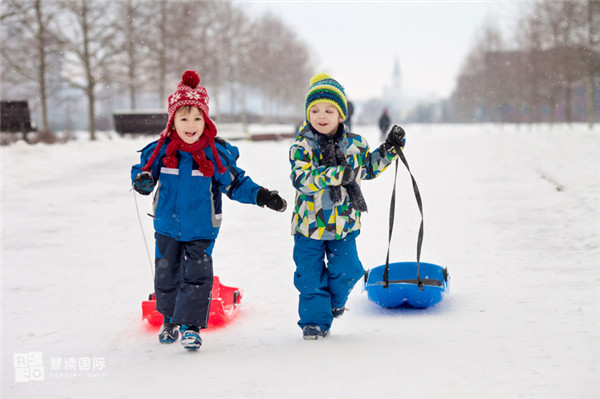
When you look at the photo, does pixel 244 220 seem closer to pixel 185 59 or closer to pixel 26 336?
pixel 26 336

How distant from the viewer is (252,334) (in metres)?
3.66

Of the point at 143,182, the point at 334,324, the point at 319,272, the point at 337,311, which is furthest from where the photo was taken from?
the point at 334,324

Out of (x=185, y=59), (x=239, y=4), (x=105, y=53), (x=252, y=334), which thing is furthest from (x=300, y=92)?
(x=252, y=334)

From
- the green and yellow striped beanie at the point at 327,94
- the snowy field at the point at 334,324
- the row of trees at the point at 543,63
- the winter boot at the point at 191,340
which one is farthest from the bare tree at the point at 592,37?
the winter boot at the point at 191,340

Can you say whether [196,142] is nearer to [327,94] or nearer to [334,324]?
[327,94]

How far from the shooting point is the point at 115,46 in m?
26.6

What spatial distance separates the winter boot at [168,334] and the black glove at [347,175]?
50.1 inches

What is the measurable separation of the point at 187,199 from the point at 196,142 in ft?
1.05

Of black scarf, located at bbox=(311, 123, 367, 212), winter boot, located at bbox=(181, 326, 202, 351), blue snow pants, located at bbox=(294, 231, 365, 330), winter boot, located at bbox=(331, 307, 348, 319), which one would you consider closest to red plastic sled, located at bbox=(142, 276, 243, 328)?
winter boot, located at bbox=(181, 326, 202, 351)

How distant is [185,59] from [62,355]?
30.7 metres

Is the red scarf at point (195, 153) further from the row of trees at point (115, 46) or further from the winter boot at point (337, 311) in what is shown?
the row of trees at point (115, 46)

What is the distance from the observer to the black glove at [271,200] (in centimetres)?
345

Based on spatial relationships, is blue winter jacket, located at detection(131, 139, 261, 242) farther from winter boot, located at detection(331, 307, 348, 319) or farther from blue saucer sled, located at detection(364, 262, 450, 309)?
blue saucer sled, located at detection(364, 262, 450, 309)

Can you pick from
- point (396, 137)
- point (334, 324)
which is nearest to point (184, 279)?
point (334, 324)
